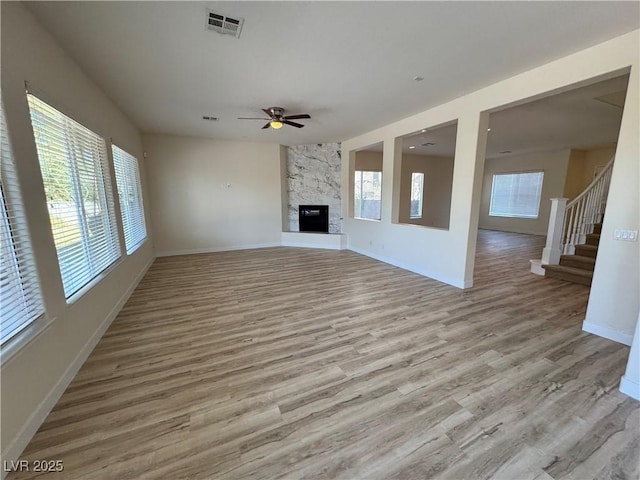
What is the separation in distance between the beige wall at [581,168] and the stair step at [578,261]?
536 centimetres

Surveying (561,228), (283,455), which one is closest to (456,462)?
(283,455)

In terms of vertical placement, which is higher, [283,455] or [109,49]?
[109,49]

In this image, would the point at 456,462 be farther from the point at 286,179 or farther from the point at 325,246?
the point at 286,179

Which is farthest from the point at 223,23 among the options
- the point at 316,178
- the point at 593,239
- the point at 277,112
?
the point at 593,239

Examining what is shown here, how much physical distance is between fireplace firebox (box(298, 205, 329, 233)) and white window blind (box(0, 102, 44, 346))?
5.87 m

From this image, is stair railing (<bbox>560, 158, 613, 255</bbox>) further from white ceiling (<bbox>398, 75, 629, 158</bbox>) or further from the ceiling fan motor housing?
the ceiling fan motor housing

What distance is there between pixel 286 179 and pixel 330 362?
578cm

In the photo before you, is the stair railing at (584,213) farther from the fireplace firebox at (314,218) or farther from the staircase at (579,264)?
the fireplace firebox at (314,218)

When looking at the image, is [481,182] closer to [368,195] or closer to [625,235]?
[625,235]

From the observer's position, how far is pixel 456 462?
139 centimetres

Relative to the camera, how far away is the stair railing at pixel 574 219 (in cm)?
448

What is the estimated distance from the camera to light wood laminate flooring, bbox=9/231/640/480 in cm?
139

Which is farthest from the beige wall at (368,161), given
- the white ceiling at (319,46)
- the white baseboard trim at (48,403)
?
the white baseboard trim at (48,403)

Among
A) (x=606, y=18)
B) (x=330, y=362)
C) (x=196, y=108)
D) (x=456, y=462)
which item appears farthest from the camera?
(x=196, y=108)
